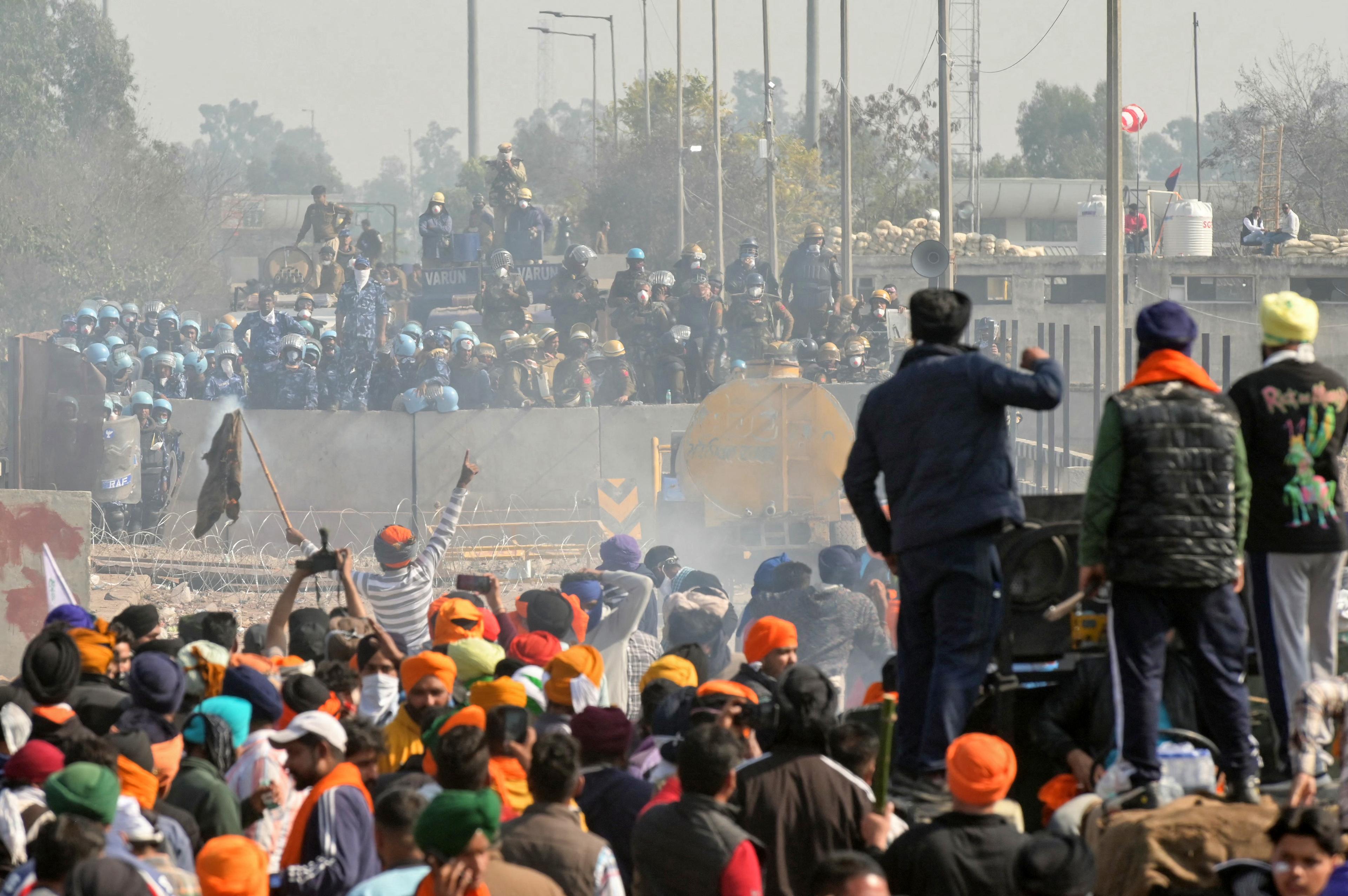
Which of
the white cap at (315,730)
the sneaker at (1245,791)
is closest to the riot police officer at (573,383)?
the white cap at (315,730)

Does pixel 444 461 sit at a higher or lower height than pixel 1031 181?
lower

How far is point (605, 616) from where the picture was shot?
401 inches

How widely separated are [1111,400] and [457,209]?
88109 mm

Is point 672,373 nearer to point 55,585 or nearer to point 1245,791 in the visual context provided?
point 55,585

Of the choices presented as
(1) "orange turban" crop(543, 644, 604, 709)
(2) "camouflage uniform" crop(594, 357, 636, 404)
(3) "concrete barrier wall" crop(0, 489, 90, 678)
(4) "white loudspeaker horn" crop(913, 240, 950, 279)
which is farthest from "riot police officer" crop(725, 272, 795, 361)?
(1) "orange turban" crop(543, 644, 604, 709)

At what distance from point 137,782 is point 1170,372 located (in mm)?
3369

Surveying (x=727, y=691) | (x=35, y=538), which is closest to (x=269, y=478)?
(x=35, y=538)

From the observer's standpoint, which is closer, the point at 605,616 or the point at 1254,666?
the point at 1254,666

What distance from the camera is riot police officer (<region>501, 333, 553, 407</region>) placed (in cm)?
2236

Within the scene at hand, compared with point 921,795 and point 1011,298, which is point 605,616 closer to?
point 921,795

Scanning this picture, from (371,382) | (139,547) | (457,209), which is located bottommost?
(139,547)

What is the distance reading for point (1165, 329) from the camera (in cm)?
518

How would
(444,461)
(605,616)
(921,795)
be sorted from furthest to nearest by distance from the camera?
(444,461) < (605,616) < (921,795)

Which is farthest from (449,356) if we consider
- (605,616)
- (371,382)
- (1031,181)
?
(1031,181)
